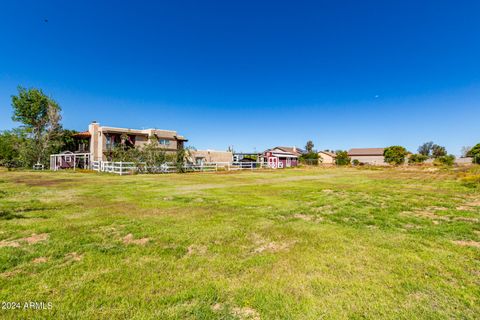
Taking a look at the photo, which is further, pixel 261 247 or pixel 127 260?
pixel 261 247

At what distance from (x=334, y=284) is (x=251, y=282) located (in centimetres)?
110

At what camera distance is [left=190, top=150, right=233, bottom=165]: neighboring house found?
38.4 metres

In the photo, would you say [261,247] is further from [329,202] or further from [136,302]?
[329,202]

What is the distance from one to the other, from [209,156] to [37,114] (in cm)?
2912

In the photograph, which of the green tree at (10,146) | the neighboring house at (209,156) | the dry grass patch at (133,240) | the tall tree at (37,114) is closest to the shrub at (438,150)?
the neighboring house at (209,156)

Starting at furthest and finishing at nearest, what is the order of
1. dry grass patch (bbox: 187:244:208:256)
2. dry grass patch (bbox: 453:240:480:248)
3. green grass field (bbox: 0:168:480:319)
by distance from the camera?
dry grass patch (bbox: 453:240:480:248) < dry grass patch (bbox: 187:244:208:256) < green grass field (bbox: 0:168:480:319)

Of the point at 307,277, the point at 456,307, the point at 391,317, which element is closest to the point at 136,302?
the point at 307,277

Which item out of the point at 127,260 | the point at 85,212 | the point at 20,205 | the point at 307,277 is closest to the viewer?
the point at 307,277

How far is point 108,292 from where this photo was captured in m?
2.74

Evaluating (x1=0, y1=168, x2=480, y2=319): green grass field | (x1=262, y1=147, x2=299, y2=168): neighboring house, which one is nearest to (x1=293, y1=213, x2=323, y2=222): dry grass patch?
(x1=0, y1=168, x2=480, y2=319): green grass field

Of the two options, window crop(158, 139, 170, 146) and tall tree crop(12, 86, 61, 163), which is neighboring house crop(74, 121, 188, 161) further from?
tall tree crop(12, 86, 61, 163)

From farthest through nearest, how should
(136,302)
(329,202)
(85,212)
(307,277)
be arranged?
(329,202)
(85,212)
(307,277)
(136,302)

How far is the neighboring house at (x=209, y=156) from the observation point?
38412 millimetres

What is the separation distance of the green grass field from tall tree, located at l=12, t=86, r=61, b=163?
36.8 metres
